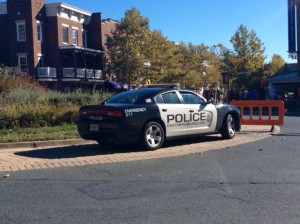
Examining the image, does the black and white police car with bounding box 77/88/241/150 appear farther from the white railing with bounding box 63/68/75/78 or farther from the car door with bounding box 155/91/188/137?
the white railing with bounding box 63/68/75/78

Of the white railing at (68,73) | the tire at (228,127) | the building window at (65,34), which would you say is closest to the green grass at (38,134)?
the tire at (228,127)

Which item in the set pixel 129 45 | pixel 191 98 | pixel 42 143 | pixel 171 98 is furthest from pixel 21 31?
pixel 171 98

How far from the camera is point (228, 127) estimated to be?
11.8m

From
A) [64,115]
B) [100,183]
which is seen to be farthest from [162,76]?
[100,183]

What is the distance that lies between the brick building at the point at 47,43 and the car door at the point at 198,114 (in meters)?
31.1

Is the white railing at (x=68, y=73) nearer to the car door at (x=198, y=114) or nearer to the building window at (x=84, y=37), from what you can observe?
the building window at (x=84, y=37)

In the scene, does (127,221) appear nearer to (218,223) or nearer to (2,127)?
(218,223)

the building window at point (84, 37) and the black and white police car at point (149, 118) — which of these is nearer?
the black and white police car at point (149, 118)

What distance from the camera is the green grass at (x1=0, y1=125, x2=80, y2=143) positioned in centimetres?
1078

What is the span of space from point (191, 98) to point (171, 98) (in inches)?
29.6

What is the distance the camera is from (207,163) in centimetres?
823

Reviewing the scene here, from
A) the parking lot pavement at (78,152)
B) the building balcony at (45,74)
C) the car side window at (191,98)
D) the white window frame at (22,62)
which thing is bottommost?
the parking lot pavement at (78,152)

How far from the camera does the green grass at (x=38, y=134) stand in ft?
35.4

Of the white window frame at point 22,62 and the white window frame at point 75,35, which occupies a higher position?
the white window frame at point 75,35
